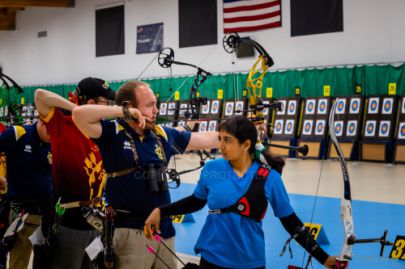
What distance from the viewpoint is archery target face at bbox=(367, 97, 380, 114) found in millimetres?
11398

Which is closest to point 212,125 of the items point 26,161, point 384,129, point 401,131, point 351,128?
point 351,128

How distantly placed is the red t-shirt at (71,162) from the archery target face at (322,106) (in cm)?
999

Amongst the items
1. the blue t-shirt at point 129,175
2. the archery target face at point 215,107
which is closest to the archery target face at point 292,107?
the archery target face at point 215,107

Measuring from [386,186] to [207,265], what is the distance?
6169 millimetres

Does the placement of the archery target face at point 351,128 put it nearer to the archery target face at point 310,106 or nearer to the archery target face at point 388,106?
the archery target face at point 388,106

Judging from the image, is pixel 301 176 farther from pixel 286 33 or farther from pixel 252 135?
pixel 252 135

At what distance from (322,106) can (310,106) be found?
1.08 feet

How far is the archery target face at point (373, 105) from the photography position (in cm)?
1140

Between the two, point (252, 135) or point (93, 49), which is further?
point (93, 49)

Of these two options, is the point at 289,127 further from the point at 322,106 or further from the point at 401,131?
the point at 401,131

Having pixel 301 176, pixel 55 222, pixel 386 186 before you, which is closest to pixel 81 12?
pixel 301 176

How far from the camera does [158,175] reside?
226cm

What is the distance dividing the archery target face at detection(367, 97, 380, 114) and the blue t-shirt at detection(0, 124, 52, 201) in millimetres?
9651

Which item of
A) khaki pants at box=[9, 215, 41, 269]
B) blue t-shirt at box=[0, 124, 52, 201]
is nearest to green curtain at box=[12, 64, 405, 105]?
blue t-shirt at box=[0, 124, 52, 201]
